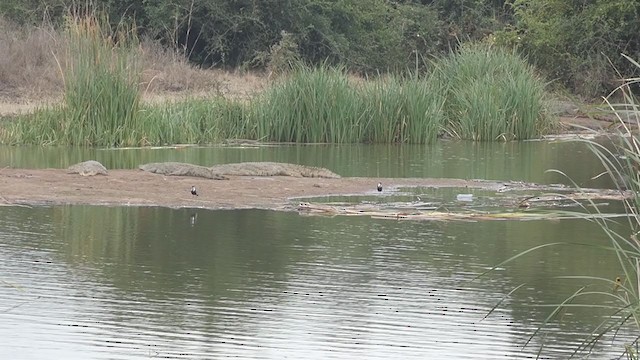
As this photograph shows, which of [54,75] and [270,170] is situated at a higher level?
[54,75]

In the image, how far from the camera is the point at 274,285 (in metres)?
9.45

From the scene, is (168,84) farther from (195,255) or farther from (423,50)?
(195,255)

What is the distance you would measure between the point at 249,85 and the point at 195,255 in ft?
65.6

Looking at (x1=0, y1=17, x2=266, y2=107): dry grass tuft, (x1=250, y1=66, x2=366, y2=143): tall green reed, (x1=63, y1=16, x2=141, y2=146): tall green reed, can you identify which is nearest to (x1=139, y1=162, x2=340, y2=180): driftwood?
(x1=63, y1=16, x2=141, y2=146): tall green reed

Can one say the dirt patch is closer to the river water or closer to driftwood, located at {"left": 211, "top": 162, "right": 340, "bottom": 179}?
driftwood, located at {"left": 211, "top": 162, "right": 340, "bottom": 179}

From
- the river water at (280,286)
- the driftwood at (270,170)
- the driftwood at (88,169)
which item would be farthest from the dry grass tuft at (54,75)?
the river water at (280,286)

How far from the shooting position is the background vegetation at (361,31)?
3272 centimetres

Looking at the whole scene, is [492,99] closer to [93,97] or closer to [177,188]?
[93,97]

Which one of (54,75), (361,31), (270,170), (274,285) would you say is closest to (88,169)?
(270,170)

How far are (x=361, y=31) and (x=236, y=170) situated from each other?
23.3m

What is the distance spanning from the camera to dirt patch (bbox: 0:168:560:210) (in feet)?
45.1

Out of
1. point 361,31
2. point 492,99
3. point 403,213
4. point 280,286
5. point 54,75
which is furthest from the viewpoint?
point 361,31

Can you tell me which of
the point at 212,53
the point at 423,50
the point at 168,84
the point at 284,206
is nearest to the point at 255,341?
the point at 284,206

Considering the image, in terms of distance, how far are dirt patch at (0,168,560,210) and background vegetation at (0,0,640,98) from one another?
48.7ft
